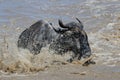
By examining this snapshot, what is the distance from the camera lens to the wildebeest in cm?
872

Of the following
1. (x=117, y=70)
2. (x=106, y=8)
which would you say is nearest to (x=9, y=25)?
(x=106, y=8)

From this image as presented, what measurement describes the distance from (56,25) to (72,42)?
3.85 metres

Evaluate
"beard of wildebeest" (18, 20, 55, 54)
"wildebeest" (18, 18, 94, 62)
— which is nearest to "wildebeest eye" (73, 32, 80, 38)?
"wildebeest" (18, 18, 94, 62)

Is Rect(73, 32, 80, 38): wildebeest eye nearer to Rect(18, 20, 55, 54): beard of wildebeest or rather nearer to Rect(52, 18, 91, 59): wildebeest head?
Rect(52, 18, 91, 59): wildebeest head

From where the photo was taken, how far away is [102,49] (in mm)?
9695

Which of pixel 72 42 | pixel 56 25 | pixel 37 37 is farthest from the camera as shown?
pixel 56 25

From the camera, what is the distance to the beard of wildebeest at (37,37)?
8844 mm

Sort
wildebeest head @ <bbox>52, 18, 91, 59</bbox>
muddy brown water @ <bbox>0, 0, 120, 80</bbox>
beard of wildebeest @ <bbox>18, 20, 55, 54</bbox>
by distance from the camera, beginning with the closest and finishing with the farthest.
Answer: muddy brown water @ <bbox>0, 0, 120, 80</bbox> → wildebeest head @ <bbox>52, 18, 91, 59</bbox> → beard of wildebeest @ <bbox>18, 20, 55, 54</bbox>

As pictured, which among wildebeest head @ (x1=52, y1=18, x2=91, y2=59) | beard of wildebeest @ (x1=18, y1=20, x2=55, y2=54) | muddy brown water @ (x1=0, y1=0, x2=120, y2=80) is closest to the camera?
muddy brown water @ (x1=0, y1=0, x2=120, y2=80)

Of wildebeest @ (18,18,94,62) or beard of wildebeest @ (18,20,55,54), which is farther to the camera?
beard of wildebeest @ (18,20,55,54)

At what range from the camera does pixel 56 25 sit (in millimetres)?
12570

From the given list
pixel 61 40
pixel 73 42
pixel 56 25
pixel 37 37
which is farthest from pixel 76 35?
pixel 56 25

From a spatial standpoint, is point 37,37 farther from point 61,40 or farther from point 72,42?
point 72,42

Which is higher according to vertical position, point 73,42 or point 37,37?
point 37,37
